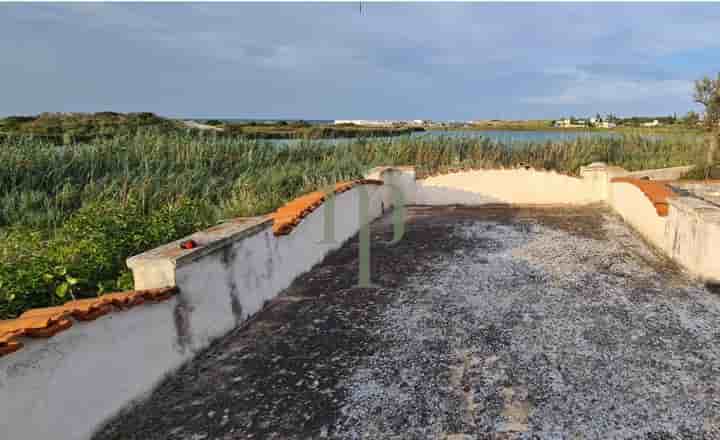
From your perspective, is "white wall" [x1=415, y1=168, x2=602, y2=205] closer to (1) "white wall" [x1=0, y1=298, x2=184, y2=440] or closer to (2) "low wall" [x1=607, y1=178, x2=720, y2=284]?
(2) "low wall" [x1=607, y1=178, x2=720, y2=284]

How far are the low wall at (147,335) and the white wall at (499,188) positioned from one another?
5292 mm

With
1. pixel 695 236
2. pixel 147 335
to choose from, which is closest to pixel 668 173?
pixel 695 236

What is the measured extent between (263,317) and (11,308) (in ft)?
5.72

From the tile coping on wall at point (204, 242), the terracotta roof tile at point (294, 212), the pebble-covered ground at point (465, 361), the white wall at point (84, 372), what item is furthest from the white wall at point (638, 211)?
the white wall at point (84, 372)

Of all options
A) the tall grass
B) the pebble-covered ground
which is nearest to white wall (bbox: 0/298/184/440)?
the pebble-covered ground

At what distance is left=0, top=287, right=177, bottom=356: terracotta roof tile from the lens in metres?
1.87

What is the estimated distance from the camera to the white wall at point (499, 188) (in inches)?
358

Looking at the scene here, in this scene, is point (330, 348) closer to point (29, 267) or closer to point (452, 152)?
point (29, 267)

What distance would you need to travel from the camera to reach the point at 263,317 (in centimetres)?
379

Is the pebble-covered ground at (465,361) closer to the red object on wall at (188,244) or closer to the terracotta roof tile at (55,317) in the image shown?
the terracotta roof tile at (55,317)

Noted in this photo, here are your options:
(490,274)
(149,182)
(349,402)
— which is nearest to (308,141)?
(149,182)

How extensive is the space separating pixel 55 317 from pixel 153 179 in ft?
15.6

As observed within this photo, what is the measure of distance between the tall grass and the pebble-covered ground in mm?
1010

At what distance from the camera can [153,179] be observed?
644 centimetres
